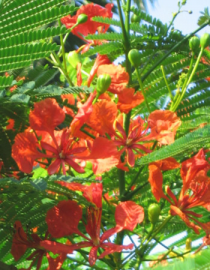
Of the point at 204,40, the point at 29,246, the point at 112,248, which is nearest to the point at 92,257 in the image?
the point at 112,248

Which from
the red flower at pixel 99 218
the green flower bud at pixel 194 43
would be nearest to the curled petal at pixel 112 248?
the red flower at pixel 99 218

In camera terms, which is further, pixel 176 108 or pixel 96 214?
pixel 176 108

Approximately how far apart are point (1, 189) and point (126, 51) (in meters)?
0.43

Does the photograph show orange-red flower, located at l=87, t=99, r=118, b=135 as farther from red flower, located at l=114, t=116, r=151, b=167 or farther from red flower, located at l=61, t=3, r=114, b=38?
red flower, located at l=61, t=3, r=114, b=38

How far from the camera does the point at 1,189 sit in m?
0.73

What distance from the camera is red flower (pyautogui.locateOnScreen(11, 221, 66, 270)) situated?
86 centimetres

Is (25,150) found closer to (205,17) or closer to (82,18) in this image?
(82,18)

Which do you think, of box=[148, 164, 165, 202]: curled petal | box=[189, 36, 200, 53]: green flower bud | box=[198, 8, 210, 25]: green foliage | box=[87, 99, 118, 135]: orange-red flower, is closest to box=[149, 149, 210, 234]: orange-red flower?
box=[148, 164, 165, 202]: curled petal

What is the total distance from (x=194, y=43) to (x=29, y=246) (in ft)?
1.71

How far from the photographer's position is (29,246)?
2.91 ft

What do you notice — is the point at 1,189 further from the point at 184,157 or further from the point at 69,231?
the point at 184,157

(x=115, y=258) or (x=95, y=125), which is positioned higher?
(x=95, y=125)

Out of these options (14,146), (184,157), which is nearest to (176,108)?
(184,157)

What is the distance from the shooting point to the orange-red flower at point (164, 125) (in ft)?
2.93
